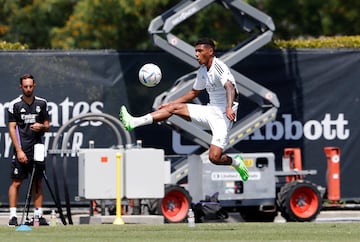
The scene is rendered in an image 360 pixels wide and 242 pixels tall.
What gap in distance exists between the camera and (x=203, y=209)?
A: 1802 cm

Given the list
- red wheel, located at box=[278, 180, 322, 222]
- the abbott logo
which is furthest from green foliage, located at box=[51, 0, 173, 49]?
red wheel, located at box=[278, 180, 322, 222]

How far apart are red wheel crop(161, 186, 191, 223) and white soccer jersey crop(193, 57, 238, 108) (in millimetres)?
2826

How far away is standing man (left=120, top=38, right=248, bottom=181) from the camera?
15.7 m

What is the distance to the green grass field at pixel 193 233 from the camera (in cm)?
1380

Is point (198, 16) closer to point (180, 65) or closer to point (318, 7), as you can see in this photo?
point (318, 7)

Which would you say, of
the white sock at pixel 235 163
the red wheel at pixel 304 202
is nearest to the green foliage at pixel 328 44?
the red wheel at pixel 304 202

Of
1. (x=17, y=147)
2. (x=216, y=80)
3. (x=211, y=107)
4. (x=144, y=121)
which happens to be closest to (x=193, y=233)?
(x=144, y=121)

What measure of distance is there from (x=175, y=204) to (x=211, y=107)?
119 inches

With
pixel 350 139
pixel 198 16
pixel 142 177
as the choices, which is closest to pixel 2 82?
pixel 142 177

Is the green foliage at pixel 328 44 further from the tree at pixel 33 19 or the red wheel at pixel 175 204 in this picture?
the tree at pixel 33 19

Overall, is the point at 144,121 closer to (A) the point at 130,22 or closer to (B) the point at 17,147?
(B) the point at 17,147

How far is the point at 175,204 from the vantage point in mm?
18719

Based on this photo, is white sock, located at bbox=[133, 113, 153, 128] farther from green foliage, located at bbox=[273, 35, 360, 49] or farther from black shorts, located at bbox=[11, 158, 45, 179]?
green foliage, located at bbox=[273, 35, 360, 49]

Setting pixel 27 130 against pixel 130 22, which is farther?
pixel 130 22
